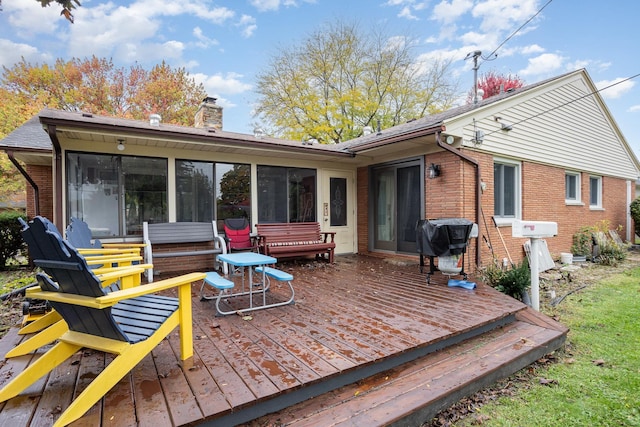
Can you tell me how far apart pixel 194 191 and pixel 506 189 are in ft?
22.4

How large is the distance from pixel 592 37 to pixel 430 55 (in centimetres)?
1038

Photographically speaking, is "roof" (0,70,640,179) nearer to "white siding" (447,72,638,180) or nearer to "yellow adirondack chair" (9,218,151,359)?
"white siding" (447,72,638,180)

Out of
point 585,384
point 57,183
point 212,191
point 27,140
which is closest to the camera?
point 585,384

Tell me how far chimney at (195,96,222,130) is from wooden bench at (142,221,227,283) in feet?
12.1

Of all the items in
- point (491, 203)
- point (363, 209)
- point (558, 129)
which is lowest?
point (363, 209)

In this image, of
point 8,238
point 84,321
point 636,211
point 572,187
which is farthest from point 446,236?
point 636,211

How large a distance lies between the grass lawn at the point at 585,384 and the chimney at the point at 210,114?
8.59 metres

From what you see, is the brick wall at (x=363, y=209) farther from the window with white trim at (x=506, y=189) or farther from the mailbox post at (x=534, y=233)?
the mailbox post at (x=534, y=233)

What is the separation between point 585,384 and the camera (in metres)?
2.76

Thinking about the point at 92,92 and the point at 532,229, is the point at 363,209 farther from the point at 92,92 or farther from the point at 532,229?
the point at 92,92

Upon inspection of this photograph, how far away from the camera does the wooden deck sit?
1932mm

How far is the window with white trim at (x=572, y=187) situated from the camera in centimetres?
936

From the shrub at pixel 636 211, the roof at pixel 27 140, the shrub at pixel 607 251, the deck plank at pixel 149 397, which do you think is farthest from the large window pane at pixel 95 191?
the shrub at pixel 636 211

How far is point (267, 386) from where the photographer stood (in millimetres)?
2074
